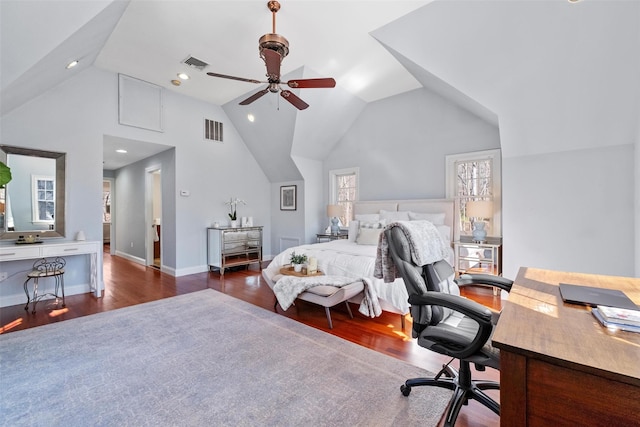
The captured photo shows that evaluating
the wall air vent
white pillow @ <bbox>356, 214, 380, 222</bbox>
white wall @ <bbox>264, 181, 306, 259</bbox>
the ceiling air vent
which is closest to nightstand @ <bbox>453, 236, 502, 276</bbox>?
white pillow @ <bbox>356, 214, 380, 222</bbox>

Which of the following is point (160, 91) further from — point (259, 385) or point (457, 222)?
point (457, 222)

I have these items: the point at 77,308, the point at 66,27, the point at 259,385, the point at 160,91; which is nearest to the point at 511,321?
the point at 259,385

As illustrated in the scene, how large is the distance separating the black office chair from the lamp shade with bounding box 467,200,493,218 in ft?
8.85

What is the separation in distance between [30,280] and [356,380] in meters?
4.68

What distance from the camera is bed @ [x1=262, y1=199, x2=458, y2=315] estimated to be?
119 inches

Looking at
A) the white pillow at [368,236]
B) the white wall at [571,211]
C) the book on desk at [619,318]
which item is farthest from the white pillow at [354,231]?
the book on desk at [619,318]

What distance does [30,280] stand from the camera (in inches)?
151

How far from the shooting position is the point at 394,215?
16.9ft

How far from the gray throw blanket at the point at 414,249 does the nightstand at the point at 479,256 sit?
8.75 feet

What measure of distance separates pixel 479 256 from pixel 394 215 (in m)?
1.53

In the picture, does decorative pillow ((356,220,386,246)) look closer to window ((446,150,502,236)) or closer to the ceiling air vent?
window ((446,150,502,236))

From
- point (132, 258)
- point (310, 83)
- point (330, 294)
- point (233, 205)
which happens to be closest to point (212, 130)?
point (233, 205)

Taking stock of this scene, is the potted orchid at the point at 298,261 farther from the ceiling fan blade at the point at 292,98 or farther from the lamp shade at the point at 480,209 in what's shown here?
the lamp shade at the point at 480,209

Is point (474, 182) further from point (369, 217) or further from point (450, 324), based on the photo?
point (450, 324)
